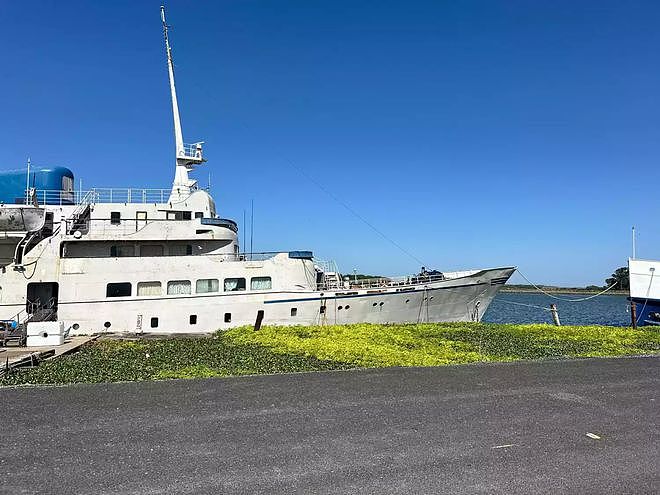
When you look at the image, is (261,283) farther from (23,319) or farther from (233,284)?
(23,319)

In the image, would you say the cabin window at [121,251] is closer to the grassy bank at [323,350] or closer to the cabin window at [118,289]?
the cabin window at [118,289]

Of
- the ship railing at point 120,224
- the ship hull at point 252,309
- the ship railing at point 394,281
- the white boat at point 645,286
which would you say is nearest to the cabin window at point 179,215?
the ship railing at point 120,224

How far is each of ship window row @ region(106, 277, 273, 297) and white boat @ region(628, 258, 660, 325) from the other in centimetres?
1997

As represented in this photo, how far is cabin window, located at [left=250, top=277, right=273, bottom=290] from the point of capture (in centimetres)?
1939

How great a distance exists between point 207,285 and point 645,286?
22803 mm

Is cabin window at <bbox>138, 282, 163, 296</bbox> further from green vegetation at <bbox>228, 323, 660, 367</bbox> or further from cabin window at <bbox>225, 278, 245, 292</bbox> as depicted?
green vegetation at <bbox>228, 323, 660, 367</bbox>

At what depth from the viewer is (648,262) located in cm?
2664

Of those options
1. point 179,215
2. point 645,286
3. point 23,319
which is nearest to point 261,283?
point 179,215

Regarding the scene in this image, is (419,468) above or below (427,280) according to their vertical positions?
below

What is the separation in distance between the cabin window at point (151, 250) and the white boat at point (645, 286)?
933 inches

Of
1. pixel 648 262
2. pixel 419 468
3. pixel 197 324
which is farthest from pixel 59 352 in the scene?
pixel 648 262

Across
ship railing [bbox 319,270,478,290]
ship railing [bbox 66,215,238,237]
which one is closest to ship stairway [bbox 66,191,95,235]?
ship railing [bbox 66,215,238,237]

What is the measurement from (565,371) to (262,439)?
746 cm

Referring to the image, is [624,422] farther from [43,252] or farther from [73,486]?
[43,252]
